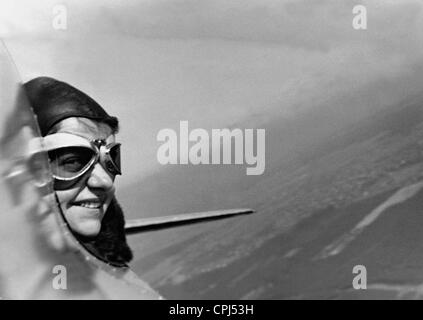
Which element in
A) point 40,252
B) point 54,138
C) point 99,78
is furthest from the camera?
point 99,78

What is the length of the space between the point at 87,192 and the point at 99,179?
70mm

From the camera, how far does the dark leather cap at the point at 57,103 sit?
2246 millimetres

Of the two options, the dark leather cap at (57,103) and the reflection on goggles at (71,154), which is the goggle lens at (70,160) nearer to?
the reflection on goggles at (71,154)

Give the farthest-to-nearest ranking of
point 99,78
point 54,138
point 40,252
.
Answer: point 99,78
point 54,138
point 40,252

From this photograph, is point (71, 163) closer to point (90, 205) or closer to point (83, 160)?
point (83, 160)

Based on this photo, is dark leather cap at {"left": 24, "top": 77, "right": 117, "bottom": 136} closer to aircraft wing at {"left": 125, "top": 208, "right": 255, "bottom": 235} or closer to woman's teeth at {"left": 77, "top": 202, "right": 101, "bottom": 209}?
woman's teeth at {"left": 77, "top": 202, "right": 101, "bottom": 209}

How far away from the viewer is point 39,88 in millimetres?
2314

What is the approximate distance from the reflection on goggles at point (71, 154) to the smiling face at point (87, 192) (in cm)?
2

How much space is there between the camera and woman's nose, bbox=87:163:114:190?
229 cm

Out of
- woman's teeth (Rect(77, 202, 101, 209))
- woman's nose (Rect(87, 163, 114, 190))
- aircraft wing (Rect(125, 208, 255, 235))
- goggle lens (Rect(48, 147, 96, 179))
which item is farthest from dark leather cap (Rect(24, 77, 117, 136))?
aircraft wing (Rect(125, 208, 255, 235))
